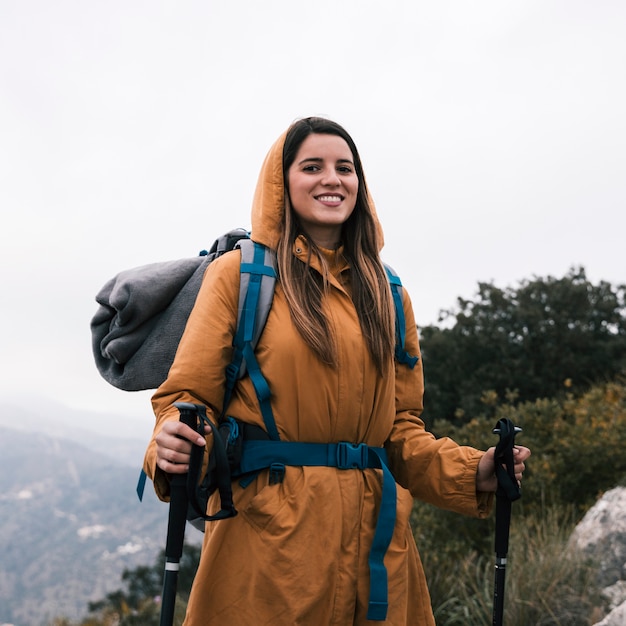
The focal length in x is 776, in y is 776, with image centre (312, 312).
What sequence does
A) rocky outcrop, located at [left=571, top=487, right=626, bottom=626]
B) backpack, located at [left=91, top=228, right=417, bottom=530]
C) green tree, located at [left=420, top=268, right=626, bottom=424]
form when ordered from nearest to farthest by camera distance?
1. backpack, located at [left=91, top=228, right=417, bottom=530]
2. rocky outcrop, located at [left=571, top=487, right=626, bottom=626]
3. green tree, located at [left=420, top=268, right=626, bottom=424]

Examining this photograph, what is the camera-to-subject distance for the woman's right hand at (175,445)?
2.12 m

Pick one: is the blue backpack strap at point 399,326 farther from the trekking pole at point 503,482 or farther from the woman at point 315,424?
the trekking pole at point 503,482

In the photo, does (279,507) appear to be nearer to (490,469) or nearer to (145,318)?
(490,469)

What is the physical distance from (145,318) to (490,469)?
1.27 metres

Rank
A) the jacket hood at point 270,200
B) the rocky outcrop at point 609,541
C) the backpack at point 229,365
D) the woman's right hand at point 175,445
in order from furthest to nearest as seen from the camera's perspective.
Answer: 1. the rocky outcrop at point 609,541
2. the jacket hood at point 270,200
3. the backpack at point 229,365
4. the woman's right hand at point 175,445

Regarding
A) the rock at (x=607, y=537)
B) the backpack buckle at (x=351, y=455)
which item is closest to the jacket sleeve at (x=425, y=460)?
the backpack buckle at (x=351, y=455)

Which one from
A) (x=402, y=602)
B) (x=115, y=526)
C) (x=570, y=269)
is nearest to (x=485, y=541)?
(x=402, y=602)

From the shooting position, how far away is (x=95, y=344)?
9.23 ft

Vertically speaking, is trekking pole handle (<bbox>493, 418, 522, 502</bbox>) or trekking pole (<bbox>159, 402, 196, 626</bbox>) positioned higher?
trekking pole handle (<bbox>493, 418, 522, 502</bbox>)

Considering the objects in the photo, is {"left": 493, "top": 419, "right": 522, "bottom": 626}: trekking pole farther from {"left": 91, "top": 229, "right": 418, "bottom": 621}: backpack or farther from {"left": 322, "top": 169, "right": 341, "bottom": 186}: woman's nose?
{"left": 322, "top": 169, "right": 341, "bottom": 186}: woman's nose

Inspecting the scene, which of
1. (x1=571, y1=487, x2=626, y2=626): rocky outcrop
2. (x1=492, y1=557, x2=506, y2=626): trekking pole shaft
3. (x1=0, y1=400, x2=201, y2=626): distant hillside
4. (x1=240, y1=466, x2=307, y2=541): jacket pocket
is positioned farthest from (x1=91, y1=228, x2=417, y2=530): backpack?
(x1=0, y1=400, x2=201, y2=626): distant hillside

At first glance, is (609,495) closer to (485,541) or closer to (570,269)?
(485,541)

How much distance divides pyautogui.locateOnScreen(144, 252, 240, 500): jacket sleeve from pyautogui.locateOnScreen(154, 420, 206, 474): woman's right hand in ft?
0.20

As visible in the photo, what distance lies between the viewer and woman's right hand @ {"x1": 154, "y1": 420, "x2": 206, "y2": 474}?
2.12 metres
